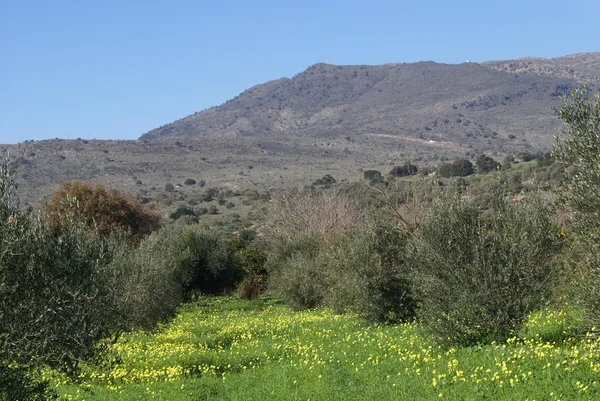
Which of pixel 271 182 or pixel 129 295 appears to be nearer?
pixel 129 295

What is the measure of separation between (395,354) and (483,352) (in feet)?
10.1

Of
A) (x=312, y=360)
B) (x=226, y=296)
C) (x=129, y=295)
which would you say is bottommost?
(x=226, y=296)

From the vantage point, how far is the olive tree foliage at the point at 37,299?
10703 mm

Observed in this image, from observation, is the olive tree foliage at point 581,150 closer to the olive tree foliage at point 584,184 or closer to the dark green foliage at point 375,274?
the olive tree foliage at point 584,184

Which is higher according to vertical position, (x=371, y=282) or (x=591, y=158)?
(x=591, y=158)

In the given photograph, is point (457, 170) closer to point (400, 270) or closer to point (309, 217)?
point (309, 217)

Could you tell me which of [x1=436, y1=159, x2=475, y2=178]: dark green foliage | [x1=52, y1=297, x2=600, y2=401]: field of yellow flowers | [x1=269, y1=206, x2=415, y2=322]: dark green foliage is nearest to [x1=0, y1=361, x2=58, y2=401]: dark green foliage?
[x1=52, y1=297, x2=600, y2=401]: field of yellow flowers

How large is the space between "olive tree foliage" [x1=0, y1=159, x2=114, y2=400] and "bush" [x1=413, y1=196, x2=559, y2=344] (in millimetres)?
9249

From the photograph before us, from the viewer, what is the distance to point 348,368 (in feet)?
58.8

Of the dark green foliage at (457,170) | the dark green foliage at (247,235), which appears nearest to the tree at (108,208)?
the dark green foliage at (247,235)

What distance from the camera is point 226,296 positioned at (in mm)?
60438

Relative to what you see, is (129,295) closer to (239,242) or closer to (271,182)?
(239,242)

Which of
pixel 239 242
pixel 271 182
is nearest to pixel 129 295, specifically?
pixel 239 242

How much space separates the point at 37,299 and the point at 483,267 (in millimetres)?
10718
